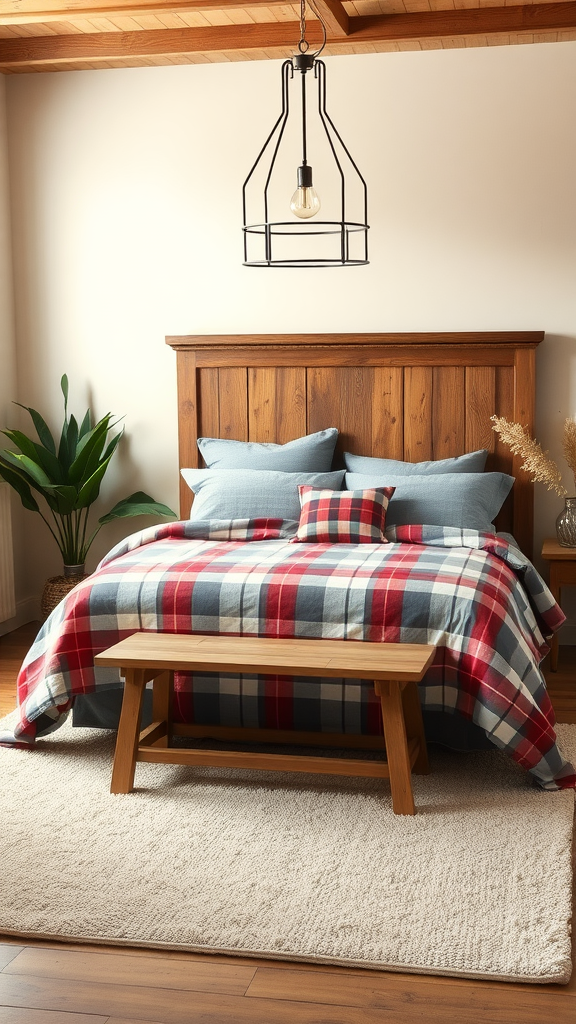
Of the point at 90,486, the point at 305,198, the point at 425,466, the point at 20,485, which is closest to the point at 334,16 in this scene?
the point at 305,198

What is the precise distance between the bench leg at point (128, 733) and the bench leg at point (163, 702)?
272 mm

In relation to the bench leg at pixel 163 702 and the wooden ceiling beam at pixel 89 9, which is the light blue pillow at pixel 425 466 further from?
the wooden ceiling beam at pixel 89 9

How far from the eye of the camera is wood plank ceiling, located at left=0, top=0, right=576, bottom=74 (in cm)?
412

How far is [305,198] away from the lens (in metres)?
2.74

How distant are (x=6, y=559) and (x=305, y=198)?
2.91 meters

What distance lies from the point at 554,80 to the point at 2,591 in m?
3.44

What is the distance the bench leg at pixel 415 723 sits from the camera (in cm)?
308

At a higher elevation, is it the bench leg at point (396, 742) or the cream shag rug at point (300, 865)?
the bench leg at point (396, 742)

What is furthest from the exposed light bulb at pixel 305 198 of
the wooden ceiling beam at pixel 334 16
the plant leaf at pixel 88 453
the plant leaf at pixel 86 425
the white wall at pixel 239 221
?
the plant leaf at pixel 86 425

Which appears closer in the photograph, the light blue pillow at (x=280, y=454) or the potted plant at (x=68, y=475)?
the light blue pillow at (x=280, y=454)

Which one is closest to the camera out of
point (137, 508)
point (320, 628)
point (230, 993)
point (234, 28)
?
point (230, 993)

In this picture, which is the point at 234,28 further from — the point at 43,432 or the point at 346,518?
the point at 346,518

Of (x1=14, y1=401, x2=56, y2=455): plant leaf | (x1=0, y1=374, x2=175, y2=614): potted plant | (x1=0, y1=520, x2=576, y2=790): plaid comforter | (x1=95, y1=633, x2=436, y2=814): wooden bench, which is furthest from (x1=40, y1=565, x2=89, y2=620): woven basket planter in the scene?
(x1=95, y1=633, x2=436, y2=814): wooden bench

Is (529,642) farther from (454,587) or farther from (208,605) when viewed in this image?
(208,605)
